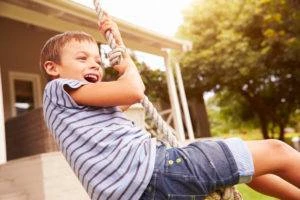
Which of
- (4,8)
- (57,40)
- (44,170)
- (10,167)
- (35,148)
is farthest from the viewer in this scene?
(35,148)

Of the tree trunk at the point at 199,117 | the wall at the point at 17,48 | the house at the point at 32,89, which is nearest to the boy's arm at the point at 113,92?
the house at the point at 32,89

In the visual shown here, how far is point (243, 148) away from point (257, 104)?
23567mm

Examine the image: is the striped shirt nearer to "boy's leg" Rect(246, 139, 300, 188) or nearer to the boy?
the boy

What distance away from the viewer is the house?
19.1 ft

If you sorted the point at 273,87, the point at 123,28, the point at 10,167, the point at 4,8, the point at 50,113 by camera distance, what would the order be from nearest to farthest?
the point at 50,113 < the point at 10,167 < the point at 4,8 < the point at 123,28 < the point at 273,87

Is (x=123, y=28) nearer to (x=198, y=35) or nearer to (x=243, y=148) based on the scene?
(x=243, y=148)

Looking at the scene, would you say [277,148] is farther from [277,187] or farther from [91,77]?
[91,77]

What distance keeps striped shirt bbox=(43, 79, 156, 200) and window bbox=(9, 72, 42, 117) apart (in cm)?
839

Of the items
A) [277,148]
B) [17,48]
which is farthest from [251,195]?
[17,48]

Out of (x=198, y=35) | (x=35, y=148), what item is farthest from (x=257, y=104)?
(x=35, y=148)

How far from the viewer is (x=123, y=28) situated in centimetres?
1012

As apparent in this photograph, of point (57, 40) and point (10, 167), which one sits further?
point (10, 167)

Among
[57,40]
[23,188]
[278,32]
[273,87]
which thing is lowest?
[23,188]

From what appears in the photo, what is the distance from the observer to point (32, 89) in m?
10.7
